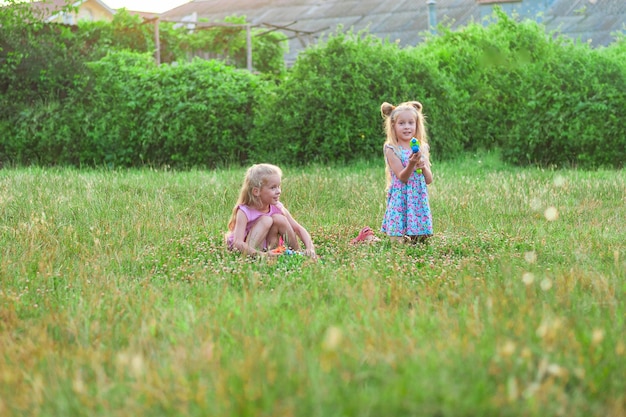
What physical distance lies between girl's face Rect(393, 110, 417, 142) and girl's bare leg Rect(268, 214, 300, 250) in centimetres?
143

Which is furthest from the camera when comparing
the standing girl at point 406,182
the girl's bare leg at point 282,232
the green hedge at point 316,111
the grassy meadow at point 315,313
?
Result: the green hedge at point 316,111

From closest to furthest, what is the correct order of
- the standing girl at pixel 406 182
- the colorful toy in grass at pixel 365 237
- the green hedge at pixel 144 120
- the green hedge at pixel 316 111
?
the colorful toy in grass at pixel 365 237
the standing girl at pixel 406 182
the green hedge at pixel 316 111
the green hedge at pixel 144 120

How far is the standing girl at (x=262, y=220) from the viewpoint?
6.32 m

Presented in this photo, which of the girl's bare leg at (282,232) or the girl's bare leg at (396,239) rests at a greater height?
the girl's bare leg at (282,232)

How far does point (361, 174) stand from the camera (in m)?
11.7

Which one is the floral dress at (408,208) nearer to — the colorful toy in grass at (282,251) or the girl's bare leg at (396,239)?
the girl's bare leg at (396,239)

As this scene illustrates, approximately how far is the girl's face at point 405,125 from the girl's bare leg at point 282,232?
1.43 m

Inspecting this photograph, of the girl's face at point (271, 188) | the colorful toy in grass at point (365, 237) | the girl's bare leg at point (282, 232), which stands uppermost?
the girl's face at point (271, 188)

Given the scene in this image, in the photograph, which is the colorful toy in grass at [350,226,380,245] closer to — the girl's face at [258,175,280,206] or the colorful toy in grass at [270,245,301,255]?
the colorful toy in grass at [270,245,301,255]

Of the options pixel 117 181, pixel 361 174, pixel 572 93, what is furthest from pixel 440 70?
pixel 117 181

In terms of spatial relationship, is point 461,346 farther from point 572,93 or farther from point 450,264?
point 572,93

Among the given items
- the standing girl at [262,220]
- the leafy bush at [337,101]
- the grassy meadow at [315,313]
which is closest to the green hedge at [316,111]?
the leafy bush at [337,101]

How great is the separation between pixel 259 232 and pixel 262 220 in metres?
0.10

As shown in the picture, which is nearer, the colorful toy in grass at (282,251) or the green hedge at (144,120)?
the colorful toy in grass at (282,251)
